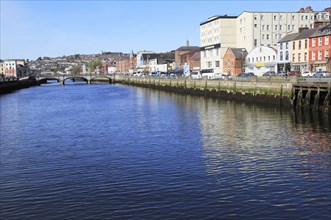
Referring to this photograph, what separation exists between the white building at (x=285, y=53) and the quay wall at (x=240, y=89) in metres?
18.3

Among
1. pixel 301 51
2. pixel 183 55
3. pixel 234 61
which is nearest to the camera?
pixel 301 51

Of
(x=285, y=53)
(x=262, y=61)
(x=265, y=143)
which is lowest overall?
(x=265, y=143)

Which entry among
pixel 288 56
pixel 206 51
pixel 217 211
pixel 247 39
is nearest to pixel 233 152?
pixel 217 211

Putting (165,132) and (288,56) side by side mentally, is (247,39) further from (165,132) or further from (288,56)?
(165,132)

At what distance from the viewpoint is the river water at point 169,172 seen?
50.3ft

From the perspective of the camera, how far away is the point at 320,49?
241ft

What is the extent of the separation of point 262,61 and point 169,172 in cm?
7648

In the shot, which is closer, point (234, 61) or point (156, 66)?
point (234, 61)

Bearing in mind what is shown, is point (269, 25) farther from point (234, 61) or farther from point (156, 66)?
point (156, 66)

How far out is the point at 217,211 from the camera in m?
14.9

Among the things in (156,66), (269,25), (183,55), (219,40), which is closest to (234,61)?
(269,25)

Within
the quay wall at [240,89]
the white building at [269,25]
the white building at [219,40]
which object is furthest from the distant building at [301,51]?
the white building at [219,40]

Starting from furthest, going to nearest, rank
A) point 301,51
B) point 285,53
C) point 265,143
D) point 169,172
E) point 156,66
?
point 156,66 → point 285,53 → point 301,51 → point 265,143 → point 169,172

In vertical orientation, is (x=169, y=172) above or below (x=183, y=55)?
below
